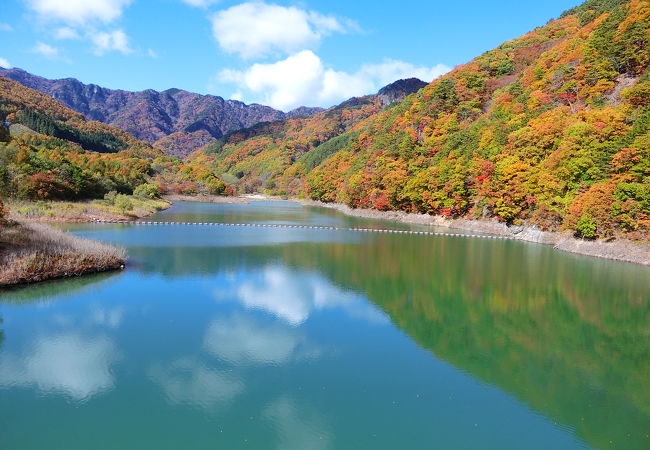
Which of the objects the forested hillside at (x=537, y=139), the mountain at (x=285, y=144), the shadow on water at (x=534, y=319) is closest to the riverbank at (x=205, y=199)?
the forested hillside at (x=537, y=139)

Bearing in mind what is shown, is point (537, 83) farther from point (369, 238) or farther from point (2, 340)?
point (2, 340)

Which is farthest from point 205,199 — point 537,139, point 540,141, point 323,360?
point 323,360

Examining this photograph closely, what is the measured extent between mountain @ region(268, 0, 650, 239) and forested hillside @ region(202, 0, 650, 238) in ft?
0.30

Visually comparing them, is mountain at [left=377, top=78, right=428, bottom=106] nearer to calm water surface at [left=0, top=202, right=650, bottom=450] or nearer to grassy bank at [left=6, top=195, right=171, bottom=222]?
grassy bank at [left=6, top=195, right=171, bottom=222]

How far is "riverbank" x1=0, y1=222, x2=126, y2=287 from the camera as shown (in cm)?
1484

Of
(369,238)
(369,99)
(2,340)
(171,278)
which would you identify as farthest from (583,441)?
(369,99)

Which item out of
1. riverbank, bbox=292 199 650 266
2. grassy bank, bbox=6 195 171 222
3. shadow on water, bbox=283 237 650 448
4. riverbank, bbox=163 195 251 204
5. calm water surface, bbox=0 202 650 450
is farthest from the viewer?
riverbank, bbox=163 195 251 204

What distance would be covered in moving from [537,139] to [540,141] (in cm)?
62

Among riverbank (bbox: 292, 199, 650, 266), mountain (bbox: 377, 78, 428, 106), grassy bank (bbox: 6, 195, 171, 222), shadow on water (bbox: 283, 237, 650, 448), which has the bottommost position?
shadow on water (bbox: 283, 237, 650, 448)

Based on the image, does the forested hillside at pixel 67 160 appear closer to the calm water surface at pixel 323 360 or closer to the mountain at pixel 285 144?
the calm water surface at pixel 323 360

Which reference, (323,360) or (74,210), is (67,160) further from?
(323,360)

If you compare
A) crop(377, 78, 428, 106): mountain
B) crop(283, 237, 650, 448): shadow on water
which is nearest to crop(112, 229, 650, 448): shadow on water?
crop(283, 237, 650, 448): shadow on water

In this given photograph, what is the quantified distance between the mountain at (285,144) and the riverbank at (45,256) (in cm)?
9525

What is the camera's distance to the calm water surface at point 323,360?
7258 millimetres
